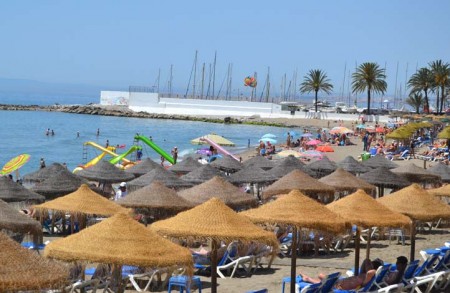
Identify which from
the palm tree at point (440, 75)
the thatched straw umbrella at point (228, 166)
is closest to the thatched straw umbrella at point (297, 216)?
the thatched straw umbrella at point (228, 166)

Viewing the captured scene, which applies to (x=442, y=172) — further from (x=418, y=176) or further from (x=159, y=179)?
(x=159, y=179)

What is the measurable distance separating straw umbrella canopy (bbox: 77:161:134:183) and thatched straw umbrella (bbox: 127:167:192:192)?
153 centimetres

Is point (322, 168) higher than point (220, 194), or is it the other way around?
point (220, 194)

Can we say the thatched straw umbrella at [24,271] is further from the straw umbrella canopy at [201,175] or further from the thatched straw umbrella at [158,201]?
the straw umbrella canopy at [201,175]

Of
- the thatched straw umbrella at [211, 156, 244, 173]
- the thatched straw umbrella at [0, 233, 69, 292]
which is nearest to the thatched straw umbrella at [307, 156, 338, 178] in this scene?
the thatched straw umbrella at [211, 156, 244, 173]

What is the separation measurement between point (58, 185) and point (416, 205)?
29.8ft

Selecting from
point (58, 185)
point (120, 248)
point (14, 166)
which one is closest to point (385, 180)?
point (58, 185)

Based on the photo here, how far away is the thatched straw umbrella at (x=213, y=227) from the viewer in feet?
35.8

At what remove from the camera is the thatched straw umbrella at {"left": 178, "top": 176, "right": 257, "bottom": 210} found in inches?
719

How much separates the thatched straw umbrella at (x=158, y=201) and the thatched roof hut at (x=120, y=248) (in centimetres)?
742

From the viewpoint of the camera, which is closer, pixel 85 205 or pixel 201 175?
pixel 85 205

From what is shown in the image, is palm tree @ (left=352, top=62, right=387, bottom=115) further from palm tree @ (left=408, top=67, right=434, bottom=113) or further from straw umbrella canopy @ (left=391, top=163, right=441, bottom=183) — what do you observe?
straw umbrella canopy @ (left=391, top=163, right=441, bottom=183)

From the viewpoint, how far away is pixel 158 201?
17.2m

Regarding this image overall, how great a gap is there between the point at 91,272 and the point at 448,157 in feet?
113
